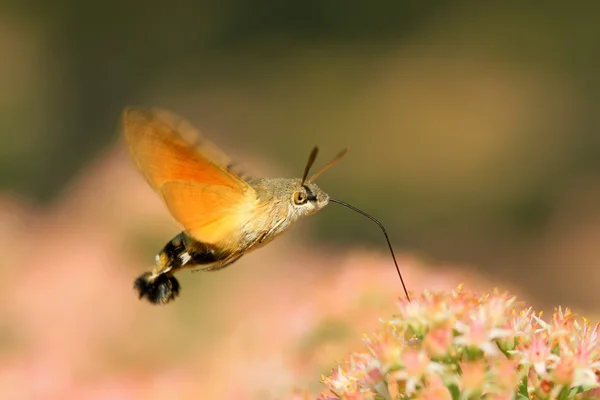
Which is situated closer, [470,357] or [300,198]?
[470,357]

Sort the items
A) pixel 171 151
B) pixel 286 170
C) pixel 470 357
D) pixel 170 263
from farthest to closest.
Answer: pixel 286 170 < pixel 170 263 < pixel 171 151 < pixel 470 357

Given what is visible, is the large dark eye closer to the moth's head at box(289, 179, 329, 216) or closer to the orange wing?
the moth's head at box(289, 179, 329, 216)

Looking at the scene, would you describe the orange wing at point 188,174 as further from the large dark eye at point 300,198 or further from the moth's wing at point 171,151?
the large dark eye at point 300,198

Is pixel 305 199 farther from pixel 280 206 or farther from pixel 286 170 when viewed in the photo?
pixel 286 170

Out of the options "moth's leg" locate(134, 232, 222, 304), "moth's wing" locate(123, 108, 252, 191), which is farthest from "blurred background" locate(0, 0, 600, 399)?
"moth's wing" locate(123, 108, 252, 191)

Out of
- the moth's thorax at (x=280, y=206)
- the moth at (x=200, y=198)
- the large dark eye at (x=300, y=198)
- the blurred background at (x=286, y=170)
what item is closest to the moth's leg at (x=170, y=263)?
the moth at (x=200, y=198)

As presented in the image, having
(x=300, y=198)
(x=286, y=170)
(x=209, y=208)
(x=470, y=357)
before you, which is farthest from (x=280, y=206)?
(x=286, y=170)
